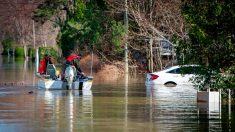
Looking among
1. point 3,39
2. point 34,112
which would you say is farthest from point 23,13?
point 34,112

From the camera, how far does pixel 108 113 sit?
1002 inches

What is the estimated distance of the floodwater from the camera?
70.2 ft

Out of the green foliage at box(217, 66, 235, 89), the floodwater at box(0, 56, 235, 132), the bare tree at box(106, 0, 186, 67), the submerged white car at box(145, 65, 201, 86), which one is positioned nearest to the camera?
the floodwater at box(0, 56, 235, 132)

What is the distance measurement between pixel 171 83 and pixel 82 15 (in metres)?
25.2

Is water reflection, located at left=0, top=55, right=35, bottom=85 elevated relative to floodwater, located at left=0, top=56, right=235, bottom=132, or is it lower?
elevated

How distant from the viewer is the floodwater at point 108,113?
21.4 metres

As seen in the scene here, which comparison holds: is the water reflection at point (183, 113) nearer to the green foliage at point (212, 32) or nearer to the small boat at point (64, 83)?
the green foliage at point (212, 32)

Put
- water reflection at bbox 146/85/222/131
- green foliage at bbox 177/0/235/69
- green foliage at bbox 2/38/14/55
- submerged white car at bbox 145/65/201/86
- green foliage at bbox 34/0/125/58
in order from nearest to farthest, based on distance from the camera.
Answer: water reflection at bbox 146/85/222/131
green foliage at bbox 177/0/235/69
submerged white car at bbox 145/65/201/86
green foliage at bbox 34/0/125/58
green foliage at bbox 2/38/14/55

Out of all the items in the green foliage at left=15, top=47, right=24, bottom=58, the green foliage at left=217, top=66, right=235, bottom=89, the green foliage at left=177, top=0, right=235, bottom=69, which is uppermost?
the green foliage at left=15, top=47, right=24, bottom=58

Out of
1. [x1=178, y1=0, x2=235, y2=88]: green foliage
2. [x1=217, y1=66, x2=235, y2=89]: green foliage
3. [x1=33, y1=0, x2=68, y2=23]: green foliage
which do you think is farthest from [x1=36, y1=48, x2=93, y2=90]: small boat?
[x1=33, y1=0, x2=68, y2=23]: green foliage

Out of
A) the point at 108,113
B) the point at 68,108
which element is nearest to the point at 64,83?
the point at 68,108

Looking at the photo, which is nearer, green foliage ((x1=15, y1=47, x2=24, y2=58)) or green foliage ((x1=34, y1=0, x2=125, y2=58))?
green foliage ((x1=34, y1=0, x2=125, y2=58))

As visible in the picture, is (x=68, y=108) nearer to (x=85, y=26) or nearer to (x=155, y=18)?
(x=155, y=18)

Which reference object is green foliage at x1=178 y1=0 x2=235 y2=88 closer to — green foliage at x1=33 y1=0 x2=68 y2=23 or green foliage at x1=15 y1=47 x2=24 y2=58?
green foliage at x1=33 y1=0 x2=68 y2=23
